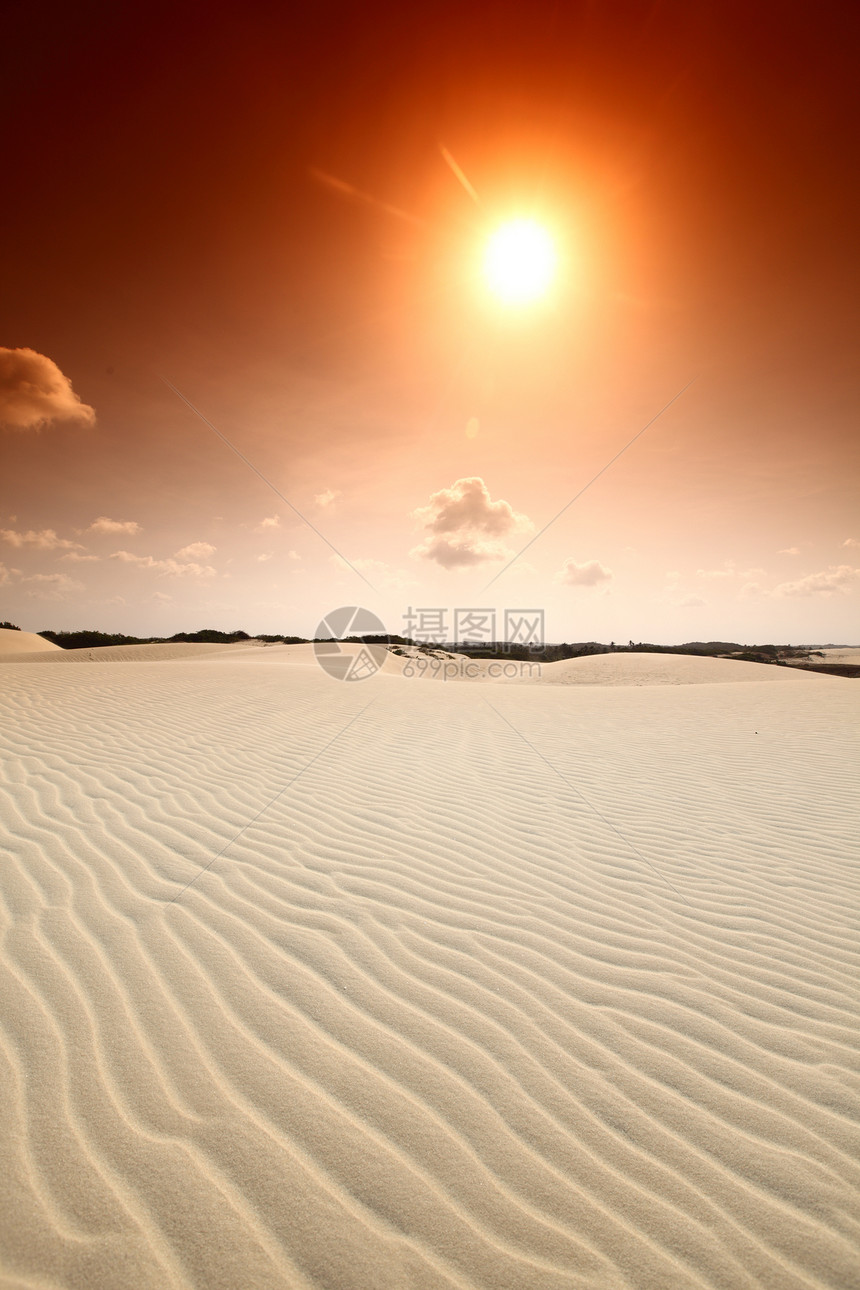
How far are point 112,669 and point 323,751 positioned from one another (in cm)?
1180

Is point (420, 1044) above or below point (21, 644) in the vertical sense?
below

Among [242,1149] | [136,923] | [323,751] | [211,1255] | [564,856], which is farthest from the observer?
[323,751]

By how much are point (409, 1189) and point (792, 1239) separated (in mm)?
1061

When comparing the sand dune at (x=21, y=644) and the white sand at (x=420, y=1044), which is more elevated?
the sand dune at (x=21, y=644)

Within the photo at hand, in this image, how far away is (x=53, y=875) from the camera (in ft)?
10.2

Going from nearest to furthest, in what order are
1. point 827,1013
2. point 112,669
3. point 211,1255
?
point 211,1255 → point 827,1013 → point 112,669

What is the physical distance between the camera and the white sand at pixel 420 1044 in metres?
1.38

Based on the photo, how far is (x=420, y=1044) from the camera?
2.00 metres

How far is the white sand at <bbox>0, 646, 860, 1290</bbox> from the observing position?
138cm

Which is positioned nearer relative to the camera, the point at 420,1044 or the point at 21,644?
the point at 420,1044

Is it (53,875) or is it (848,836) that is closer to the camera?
(53,875)

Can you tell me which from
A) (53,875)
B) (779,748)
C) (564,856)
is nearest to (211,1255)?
(53,875)

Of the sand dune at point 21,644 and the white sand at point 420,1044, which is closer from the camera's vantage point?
the white sand at point 420,1044

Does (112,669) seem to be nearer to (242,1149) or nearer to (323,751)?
(323,751)
